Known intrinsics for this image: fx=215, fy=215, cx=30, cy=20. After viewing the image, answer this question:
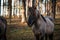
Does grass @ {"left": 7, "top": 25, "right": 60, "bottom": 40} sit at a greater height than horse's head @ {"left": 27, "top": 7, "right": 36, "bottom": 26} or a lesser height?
lesser

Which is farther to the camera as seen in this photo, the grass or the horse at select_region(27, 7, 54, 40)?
the grass

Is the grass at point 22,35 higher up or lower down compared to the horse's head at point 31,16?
lower down

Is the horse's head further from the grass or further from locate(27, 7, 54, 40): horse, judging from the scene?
the grass

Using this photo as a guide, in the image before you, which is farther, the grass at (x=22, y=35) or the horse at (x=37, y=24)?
the grass at (x=22, y=35)

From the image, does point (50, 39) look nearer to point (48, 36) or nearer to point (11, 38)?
point (48, 36)

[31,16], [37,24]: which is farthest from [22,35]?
[31,16]

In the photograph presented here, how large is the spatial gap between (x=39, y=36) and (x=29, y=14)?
840 mm

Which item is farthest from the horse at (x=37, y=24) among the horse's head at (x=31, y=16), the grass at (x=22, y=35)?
the grass at (x=22, y=35)

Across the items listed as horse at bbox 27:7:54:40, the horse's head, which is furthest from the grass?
the horse's head

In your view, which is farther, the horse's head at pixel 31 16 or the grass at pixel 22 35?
the grass at pixel 22 35

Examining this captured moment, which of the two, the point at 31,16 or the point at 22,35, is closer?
the point at 31,16

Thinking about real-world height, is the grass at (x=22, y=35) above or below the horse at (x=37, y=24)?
below

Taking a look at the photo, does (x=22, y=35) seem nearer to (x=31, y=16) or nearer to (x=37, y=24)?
(x=37, y=24)

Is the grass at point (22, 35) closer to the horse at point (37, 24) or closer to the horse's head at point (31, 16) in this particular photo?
the horse at point (37, 24)
